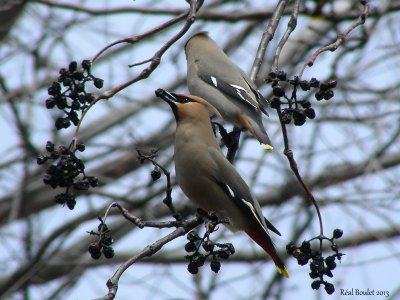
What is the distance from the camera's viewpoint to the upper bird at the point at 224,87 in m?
4.88

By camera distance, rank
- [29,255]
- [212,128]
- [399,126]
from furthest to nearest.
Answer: [29,255]
[399,126]
[212,128]

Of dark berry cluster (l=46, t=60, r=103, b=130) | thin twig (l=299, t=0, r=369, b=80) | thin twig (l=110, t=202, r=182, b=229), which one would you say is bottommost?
thin twig (l=110, t=202, r=182, b=229)

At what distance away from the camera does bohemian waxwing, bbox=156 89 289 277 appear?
377 cm

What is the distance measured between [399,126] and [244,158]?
1.50 m

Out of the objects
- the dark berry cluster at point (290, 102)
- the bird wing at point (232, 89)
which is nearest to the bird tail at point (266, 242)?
the dark berry cluster at point (290, 102)

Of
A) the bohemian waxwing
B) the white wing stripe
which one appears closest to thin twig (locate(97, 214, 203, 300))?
the bohemian waxwing

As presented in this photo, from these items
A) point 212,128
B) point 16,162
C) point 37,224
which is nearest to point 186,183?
point 212,128

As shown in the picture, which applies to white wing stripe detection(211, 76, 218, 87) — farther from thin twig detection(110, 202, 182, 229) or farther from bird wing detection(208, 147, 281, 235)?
thin twig detection(110, 202, 182, 229)

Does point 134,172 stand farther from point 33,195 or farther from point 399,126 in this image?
point 399,126

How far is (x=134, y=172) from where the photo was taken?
8.25 metres

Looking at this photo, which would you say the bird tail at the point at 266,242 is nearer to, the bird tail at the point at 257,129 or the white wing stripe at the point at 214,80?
the bird tail at the point at 257,129

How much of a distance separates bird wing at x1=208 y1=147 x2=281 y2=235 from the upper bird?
2.25ft

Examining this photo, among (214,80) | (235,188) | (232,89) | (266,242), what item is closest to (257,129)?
(232,89)

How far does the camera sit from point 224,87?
5.18 m
